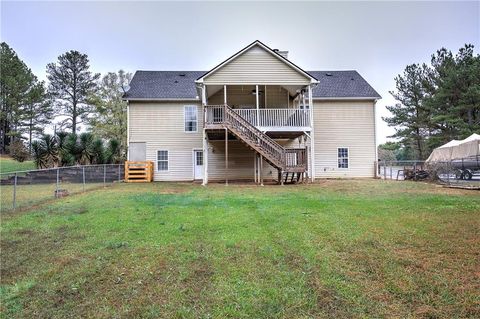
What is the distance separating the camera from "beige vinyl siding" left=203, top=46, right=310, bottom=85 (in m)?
16.6

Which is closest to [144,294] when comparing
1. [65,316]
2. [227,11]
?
[65,316]

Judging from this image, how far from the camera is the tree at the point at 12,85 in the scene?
31891mm

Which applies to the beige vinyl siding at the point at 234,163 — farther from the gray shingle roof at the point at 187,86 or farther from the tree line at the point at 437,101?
the tree line at the point at 437,101

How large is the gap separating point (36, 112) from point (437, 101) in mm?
43942

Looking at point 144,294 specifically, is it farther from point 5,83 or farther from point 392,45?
point 5,83

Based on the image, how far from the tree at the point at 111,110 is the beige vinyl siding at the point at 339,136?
21.1m

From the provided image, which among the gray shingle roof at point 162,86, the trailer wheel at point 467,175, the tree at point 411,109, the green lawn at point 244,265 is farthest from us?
the tree at point 411,109

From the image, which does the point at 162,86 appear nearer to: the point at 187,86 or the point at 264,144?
the point at 187,86

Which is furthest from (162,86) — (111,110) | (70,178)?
(111,110)

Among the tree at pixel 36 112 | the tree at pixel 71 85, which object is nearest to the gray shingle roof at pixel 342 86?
the tree at pixel 71 85

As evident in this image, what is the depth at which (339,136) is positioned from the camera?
66.3ft

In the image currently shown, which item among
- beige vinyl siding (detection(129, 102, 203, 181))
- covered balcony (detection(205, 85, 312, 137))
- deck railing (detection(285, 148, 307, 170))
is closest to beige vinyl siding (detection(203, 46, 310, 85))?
covered balcony (detection(205, 85, 312, 137))

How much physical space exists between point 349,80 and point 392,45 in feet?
17.5

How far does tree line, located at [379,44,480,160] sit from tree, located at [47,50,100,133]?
37.0 metres
